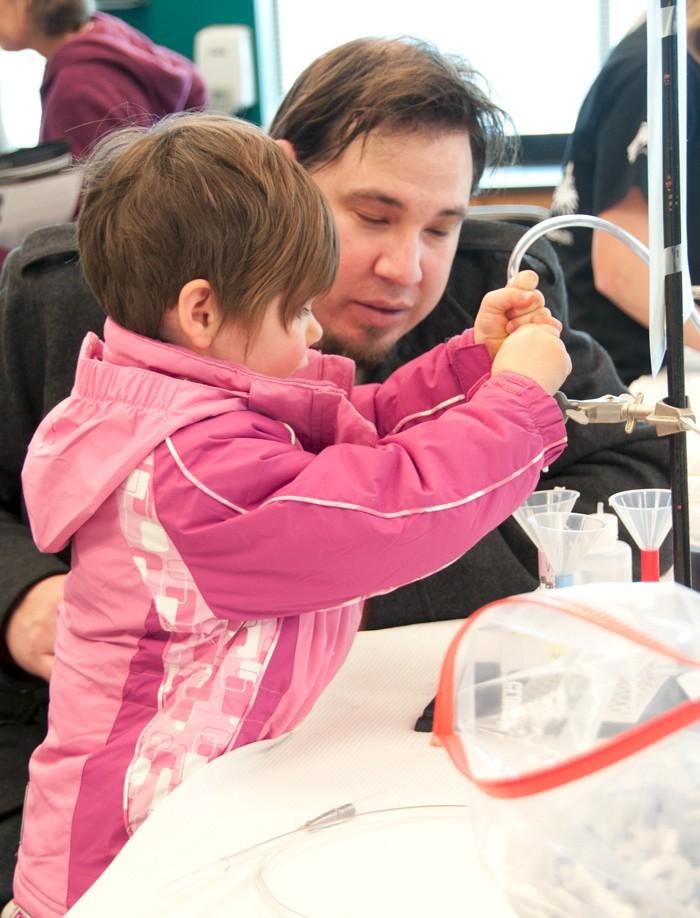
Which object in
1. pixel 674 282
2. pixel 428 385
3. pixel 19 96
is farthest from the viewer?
pixel 19 96

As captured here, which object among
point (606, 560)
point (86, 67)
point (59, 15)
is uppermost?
point (59, 15)

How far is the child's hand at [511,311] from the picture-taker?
108 centimetres


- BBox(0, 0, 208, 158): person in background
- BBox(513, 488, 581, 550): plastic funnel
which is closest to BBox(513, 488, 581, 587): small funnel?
BBox(513, 488, 581, 550): plastic funnel

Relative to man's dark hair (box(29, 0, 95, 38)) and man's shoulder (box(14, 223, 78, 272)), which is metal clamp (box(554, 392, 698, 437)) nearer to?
man's shoulder (box(14, 223, 78, 272))

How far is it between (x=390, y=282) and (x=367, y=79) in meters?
0.26

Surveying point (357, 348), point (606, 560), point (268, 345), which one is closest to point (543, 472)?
point (357, 348)

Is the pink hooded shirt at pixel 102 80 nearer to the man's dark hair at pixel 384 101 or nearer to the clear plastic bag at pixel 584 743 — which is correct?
the man's dark hair at pixel 384 101

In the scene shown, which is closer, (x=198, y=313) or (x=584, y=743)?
(x=584, y=743)

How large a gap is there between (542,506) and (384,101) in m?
0.60

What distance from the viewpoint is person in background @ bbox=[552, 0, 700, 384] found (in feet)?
6.56

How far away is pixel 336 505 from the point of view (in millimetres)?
860

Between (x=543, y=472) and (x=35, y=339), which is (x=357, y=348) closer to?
(x=543, y=472)

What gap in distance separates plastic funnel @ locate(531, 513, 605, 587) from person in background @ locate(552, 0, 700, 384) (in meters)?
0.99

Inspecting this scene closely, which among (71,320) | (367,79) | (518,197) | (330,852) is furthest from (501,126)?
(518,197)
